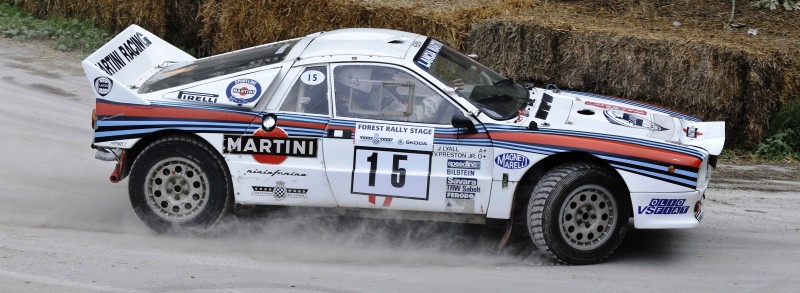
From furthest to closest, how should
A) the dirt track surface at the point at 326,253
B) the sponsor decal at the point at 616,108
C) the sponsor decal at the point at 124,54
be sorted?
the sponsor decal at the point at 124,54, the sponsor decal at the point at 616,108, the dirt track surface at the point at 326,253

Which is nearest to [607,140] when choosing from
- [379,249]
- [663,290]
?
[663,290]

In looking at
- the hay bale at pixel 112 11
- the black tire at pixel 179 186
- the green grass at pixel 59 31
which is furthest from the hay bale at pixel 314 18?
the black tire at pixel 179 186

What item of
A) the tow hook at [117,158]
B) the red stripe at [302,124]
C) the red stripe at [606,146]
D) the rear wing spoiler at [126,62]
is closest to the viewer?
the red stripe at [606,146]

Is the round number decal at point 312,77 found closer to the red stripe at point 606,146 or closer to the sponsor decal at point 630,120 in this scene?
the red stripe at point 606,146

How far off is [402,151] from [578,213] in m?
1.38

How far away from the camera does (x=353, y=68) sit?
7.63 metres

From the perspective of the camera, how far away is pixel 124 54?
845cm

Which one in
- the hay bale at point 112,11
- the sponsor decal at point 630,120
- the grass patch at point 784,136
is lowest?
the grass patch at point 784,136

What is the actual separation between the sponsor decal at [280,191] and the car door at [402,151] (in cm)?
26

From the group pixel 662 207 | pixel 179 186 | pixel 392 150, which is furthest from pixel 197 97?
pixel 662 207

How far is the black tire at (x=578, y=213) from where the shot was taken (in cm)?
735

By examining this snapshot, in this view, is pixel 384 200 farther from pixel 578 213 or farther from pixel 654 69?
pixel 654 69

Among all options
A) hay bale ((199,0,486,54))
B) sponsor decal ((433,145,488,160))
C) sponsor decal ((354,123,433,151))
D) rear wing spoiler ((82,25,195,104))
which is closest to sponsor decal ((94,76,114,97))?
rear wing spoiler ((82,25,195,104))

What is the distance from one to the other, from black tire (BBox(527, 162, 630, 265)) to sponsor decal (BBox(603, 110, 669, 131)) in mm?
529
